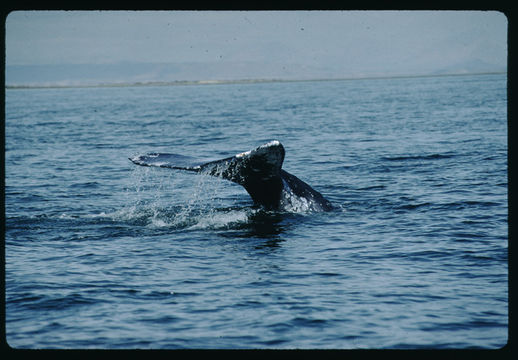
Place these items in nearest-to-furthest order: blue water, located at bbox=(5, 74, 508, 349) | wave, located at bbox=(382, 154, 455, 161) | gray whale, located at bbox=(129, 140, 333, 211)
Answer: blue water, located at bbox=(5, 74, 508, 349)
gray whale, located at bbox=(129, 140, 333, 211)
wave, located at bbox=(382, 154, 455, 161)

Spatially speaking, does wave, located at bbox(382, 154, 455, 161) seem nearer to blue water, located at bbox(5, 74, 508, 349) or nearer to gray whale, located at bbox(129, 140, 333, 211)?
blue water, located at bbox(5, 74, 508, 349)

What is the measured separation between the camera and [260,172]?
10570 millimetres

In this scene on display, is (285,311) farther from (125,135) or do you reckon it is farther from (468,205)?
(125,135)

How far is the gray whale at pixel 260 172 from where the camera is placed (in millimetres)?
10023

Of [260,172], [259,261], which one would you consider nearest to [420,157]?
[260,172]

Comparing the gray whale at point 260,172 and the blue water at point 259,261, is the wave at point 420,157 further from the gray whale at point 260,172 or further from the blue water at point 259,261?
the gray whale at point 260,172

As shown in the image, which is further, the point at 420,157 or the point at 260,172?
the point at 420,157

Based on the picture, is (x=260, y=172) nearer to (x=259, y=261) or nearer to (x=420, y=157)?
(x=259, y=261)

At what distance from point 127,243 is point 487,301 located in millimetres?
4986

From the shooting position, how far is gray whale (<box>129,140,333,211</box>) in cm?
1002

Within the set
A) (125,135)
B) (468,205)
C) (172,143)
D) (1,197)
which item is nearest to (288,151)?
(172,143)

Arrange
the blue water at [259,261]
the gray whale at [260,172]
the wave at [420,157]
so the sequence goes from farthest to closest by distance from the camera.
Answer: the wave at [420,157], the gray whale at [260,172], the blue water at [259,261]

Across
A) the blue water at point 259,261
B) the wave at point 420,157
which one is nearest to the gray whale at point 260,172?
the blue water at point 259,261

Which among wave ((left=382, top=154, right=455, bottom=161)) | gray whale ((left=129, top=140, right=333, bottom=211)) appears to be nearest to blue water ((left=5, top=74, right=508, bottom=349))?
gray whale ((left=129, top=140, right=333, bottom=211))
